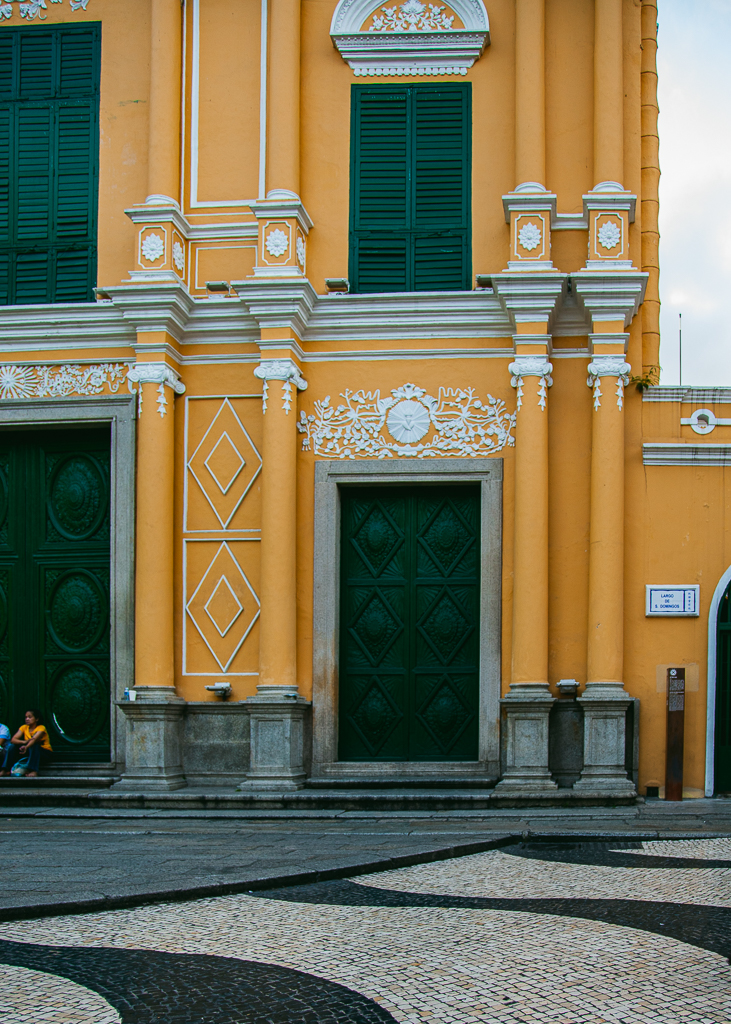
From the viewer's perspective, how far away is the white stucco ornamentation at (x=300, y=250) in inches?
513

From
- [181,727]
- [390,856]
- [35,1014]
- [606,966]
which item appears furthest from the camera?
[181,727]

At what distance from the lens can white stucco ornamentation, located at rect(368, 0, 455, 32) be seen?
13.5 meters

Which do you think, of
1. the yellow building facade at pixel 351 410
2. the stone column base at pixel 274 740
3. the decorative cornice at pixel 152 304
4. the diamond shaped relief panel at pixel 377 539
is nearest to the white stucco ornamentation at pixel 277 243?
the yellow building facade at pixel 351 410

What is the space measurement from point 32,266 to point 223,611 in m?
4.79

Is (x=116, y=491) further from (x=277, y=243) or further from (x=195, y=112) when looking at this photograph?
(x=195, y=112)

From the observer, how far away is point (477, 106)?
529 inches

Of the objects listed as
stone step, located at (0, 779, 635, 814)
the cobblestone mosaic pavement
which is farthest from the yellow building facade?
the cobblestone mosaic pavement

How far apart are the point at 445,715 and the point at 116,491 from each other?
4.50 meters

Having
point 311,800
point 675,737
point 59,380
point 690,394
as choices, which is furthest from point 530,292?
Answer: point 311,800

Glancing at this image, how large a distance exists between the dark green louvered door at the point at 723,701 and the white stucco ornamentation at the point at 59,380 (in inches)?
286

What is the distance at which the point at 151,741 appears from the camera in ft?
40.9

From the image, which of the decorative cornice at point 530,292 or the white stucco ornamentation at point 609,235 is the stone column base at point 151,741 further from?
the white stucco ornamentation at point 609,235

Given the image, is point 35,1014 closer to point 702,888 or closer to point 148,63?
point 702,888

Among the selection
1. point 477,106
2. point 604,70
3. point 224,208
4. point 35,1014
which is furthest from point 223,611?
point 35,1014
